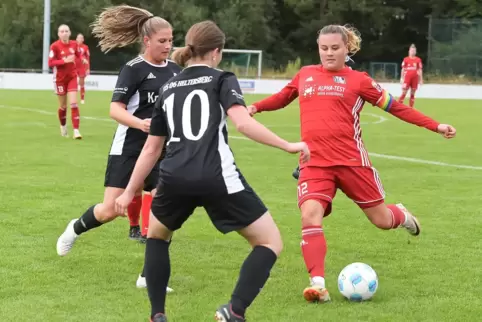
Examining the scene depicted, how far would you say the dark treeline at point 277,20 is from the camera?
52.3 meters

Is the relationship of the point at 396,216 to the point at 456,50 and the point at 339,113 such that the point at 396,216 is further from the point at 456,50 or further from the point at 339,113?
the point at 456,50

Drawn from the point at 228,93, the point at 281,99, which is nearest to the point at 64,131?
the point at 281,99

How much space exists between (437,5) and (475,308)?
2062 inches

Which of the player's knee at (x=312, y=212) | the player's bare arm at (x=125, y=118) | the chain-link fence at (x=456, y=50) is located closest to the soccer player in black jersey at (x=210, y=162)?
the player's bare arm at (x=125, y=118)

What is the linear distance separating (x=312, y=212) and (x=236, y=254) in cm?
129

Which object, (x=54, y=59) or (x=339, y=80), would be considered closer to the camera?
(x=339, y=80)

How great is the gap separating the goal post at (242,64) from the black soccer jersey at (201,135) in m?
37.5

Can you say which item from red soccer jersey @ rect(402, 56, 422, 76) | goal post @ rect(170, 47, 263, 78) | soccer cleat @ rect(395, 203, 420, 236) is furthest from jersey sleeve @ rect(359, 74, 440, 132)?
goal post @ rect(170, 47, 263, 78)

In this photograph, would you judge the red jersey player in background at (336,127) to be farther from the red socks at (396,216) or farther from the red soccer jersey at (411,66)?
the red soccer jersey at (411,66)

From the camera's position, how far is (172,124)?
14.7 feet

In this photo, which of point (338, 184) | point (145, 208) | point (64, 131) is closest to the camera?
point (338, 184)

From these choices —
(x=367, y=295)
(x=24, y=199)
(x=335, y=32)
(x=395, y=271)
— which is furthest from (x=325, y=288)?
(x=24, y=199)

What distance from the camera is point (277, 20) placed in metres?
58.1

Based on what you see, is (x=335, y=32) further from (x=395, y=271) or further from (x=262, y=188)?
(x=262, y=188)
